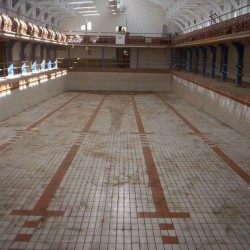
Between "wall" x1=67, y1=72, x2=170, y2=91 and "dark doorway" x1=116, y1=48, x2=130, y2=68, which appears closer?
"wall" x1=67, y1=72, x2=170, y2=91

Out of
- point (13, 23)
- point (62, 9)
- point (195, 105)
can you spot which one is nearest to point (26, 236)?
point (13, 23)

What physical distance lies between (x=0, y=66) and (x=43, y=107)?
383 cm

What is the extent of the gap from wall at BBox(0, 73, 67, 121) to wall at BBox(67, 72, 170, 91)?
2380mm

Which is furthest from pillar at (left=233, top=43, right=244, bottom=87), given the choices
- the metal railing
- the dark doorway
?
the dark doorway

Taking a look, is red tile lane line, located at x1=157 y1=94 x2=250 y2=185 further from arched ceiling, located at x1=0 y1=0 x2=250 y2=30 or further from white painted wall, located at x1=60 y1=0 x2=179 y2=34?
white painted wall, located at x1=60 y1=0 x2=179 y2=34

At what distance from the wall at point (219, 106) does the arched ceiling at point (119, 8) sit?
4124 mm

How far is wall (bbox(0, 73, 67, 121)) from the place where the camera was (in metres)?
9.52

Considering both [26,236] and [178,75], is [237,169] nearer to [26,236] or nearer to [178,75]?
[26,236]

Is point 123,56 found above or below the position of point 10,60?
above

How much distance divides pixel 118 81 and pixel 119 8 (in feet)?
25.0

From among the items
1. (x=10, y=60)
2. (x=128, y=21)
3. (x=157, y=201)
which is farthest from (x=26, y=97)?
(x=128, y=21)

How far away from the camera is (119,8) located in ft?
80.6

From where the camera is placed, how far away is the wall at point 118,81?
1922cm

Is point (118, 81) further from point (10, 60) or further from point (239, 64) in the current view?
point (239, 64)
